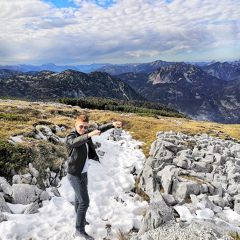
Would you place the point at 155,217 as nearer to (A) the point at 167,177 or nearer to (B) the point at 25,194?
(A) the point at 167,177

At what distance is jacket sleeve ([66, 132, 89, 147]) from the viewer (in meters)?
5.56

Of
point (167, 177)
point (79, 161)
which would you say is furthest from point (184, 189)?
point (79, 161)

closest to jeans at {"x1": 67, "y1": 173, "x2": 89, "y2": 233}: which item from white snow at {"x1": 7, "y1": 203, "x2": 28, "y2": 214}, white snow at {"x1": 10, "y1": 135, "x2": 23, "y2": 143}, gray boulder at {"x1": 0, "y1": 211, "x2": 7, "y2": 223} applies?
gray boulder at {"x1": 0, "y1": 211, "x2": 7, "y2": 223}

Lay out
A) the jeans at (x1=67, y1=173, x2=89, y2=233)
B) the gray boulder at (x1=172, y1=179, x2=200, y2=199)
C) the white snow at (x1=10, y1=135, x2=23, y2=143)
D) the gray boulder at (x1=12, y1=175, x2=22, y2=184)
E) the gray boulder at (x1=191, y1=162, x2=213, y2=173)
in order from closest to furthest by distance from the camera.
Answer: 1. the jeans at (x1=67, y1=173, x2=89, y2=233)
2. the gray boulder at (x1=12, y1=175, x2=22, y2=184)
3. the gray boulder at (x1=172, y1=179, x2=200, y2=199)
4. the white snow at (x1=10, y1=135, x2=23, y2=143)
5. the gray boulder at (x1=191, y1=162, x2=213, y2=173)

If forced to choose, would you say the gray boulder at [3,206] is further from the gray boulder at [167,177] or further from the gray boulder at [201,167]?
the gray boulder at [201,167]

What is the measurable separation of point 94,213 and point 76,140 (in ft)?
17.3

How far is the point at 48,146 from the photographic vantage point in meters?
14.1

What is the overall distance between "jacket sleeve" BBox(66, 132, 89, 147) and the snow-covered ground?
3721 millimetres

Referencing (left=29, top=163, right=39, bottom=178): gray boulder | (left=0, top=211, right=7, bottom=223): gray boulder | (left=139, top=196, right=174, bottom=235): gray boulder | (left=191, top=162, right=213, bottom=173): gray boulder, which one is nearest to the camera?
(left=0, top=211, right=7, bottom=223): gray boulder

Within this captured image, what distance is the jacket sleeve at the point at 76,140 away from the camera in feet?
18.2

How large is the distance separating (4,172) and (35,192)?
240cm

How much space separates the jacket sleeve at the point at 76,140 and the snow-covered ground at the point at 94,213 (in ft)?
12.2

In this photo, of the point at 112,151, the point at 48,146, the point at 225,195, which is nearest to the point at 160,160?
the point at 225,195

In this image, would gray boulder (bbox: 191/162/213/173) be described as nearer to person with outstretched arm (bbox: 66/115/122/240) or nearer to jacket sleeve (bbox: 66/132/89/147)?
person with outstretched arm (bbox: 66/115/122/240)
